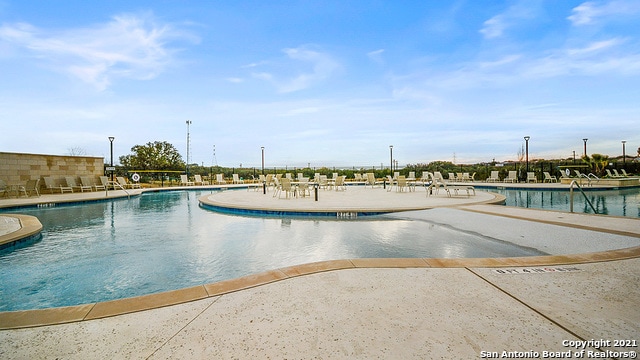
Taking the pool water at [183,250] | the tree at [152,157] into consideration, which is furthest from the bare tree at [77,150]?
the pool water at [183,250]

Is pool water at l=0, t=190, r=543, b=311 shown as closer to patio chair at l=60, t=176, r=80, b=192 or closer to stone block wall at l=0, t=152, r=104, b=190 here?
stone block wall at l=0, t=152, r=104, b=190

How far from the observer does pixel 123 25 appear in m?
9.20

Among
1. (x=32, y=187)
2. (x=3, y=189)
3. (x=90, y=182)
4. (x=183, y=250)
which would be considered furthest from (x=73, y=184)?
(x=183, y=250)

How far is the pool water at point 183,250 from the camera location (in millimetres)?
3111

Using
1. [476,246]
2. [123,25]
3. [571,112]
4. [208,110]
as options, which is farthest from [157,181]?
[571,112]

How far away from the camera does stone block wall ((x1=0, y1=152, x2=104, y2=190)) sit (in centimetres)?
1091

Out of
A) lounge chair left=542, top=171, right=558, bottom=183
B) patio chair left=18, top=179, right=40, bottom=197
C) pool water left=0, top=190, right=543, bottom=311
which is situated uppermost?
patio chair left=18, top=179, right=40, bottom=197

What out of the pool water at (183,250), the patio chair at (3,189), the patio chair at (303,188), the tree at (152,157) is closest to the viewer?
the pool water at (183,250)

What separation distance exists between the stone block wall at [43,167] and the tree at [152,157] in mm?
11137

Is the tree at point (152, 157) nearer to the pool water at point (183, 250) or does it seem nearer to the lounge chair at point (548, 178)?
the pool water at point (183, 250)

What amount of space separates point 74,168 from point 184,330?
15002 mm

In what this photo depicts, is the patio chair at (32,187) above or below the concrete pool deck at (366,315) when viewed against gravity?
above

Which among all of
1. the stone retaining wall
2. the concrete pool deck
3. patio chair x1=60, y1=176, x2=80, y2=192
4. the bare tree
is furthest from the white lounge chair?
the bare tree

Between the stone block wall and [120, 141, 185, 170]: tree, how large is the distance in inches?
438
